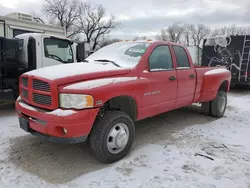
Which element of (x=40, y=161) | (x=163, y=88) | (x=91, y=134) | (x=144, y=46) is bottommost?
(x=40, y=161)

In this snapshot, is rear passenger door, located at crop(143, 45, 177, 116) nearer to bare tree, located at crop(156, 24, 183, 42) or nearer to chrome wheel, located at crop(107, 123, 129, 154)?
chrome wheel, located at crop(107, 123, 129, 154)

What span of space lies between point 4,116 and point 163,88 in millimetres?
4169

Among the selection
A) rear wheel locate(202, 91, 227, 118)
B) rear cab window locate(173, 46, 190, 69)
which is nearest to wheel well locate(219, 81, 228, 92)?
rear wheel locate(202, 91, 227, 118)

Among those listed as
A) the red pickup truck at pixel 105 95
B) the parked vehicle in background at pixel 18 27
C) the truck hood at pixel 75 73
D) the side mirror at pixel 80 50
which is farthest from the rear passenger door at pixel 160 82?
the parked vehicle in background at pixel 18 27

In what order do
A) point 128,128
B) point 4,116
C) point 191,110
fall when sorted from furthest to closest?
point 191,110 → point 4,116 → point 128,128


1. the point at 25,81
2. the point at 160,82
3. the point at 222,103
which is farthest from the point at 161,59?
the point at 222,103

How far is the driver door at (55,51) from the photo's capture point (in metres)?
6.63

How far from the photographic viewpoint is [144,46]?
4.14m

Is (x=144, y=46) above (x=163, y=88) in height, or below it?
above

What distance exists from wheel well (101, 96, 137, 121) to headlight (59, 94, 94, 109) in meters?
0.60

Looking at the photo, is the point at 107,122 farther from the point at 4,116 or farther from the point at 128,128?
the point at 4,116

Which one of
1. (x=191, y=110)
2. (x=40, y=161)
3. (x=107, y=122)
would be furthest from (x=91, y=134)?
(x=191, y=110)

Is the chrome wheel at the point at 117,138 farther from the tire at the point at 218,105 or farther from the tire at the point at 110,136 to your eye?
the tire at the point at 218,105

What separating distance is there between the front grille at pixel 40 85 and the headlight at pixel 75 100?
0.23m
